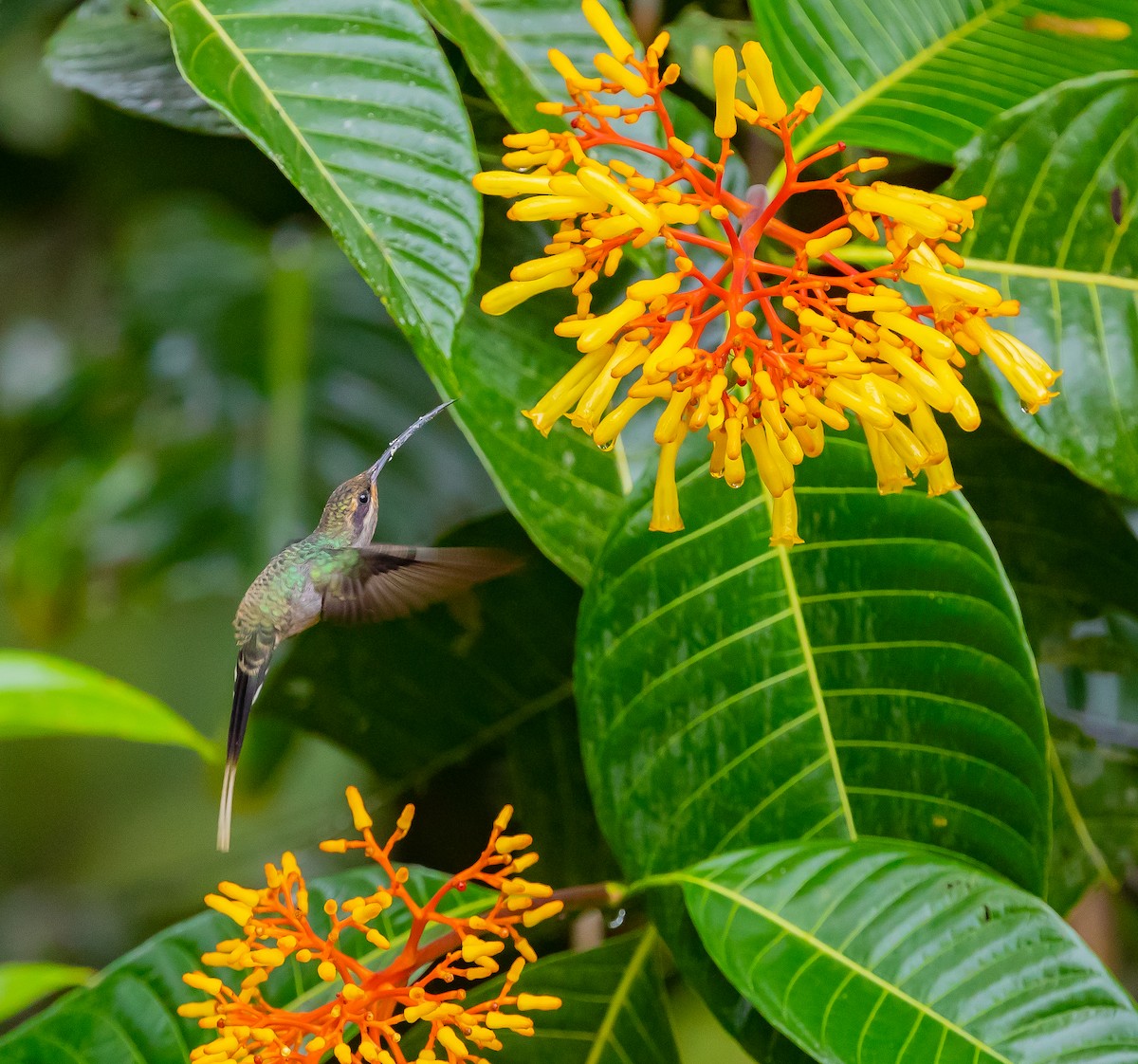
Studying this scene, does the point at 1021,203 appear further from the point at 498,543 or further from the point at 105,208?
the point at 105,208

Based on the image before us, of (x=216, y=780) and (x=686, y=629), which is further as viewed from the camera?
(x=216, y=780)

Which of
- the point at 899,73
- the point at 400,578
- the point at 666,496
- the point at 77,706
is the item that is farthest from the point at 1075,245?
the point at 77,706

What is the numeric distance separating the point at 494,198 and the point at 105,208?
68cm

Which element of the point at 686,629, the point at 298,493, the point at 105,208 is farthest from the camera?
the point at 105,208

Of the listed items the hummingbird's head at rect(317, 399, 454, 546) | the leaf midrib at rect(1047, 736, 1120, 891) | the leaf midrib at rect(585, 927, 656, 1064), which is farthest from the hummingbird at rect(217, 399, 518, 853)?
the leaf midrib at rect(1047, 736, 1120, 891)

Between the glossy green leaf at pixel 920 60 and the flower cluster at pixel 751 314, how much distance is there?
0.13 m

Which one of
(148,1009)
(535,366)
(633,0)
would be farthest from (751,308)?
(148,1009)

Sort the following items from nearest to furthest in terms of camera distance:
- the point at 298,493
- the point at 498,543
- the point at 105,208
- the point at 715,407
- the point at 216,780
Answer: the point at 715,407
the point at 498,543
the point at 216,780
the point at 298,493
the point at 105,208

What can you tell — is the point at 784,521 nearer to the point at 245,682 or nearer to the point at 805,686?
the point at 805,686

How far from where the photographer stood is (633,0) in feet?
2.29

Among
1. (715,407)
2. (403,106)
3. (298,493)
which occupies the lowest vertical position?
(298,493)

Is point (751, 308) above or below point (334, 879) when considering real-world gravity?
above

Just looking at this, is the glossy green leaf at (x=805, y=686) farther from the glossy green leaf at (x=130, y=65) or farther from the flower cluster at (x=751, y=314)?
the glossy green leaf at (x=130, y=65)

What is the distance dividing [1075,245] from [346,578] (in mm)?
346
